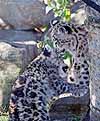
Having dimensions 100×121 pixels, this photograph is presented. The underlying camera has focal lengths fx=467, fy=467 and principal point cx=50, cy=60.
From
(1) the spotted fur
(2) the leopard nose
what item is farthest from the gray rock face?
(2) the leopard nose

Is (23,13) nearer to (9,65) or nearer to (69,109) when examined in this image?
(9,65)

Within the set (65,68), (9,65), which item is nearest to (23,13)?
(9,65)

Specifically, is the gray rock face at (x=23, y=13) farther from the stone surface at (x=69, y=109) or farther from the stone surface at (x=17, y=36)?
the stone surface at (x=69, y=109)

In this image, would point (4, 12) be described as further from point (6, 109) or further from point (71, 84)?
point (71, 84)

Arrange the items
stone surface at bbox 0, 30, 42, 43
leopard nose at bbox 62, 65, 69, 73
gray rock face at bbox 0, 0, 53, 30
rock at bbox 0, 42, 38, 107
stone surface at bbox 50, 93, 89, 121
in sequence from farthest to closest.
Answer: gray rock face at bbox 0, 0, 53, 30 < stone surface at bbox 0, 30, 42, 43 < rock at bbox 0, 42, 38, 107 < stone surface at bbox 50, 93, 89, 121 < leopard nose at bbox 62, 65, 69, 73

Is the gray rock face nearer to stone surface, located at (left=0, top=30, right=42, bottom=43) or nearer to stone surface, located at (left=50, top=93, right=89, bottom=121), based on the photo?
stone surface, located at (left=0, top=30, right=42, bottom=43)

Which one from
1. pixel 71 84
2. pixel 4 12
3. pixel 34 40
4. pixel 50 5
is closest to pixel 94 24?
pixel 50 5

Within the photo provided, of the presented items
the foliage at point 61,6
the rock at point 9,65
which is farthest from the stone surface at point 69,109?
the foliage at point 61,6
